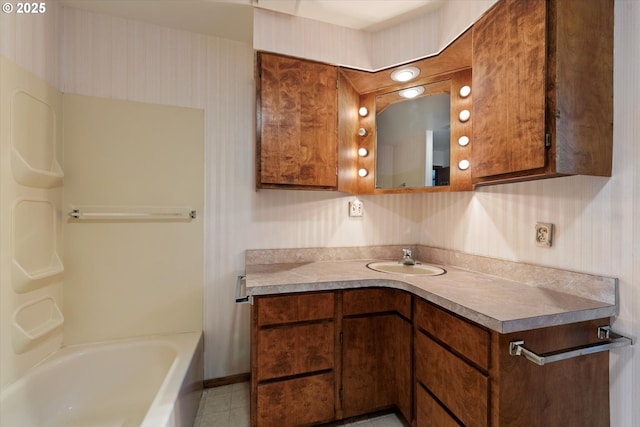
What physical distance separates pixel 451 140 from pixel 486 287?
2.88ft

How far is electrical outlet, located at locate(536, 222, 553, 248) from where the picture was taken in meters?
1.30

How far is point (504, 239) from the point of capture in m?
1.54

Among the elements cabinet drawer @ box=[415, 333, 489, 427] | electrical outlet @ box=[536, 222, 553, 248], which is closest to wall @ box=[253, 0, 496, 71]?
electrical outlet @ box=[536, 222, 553, 248]

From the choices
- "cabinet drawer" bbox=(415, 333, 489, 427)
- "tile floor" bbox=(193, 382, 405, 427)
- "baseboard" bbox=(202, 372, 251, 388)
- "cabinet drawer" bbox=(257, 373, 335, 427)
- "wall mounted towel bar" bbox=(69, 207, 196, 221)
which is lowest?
"tile floor" bbox=(193, 382, 405, 427)

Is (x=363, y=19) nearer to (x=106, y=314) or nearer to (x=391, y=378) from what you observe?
(x=391, y=378)

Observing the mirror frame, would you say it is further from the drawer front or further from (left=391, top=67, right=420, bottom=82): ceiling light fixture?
the drawer front

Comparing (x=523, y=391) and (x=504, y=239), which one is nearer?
(x=523, y=391)

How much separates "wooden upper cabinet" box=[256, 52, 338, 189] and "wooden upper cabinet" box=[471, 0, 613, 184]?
2.92ft

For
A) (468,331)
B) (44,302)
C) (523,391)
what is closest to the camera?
(523,391)

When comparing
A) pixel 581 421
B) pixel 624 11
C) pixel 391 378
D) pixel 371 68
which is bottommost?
pixel 391 378

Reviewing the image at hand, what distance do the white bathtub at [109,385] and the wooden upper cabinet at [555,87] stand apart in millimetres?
1837

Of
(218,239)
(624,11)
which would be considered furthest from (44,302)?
(624,11)

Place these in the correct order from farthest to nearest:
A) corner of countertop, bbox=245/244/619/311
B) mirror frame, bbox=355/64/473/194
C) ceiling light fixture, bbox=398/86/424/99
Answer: ceiling light fixture, bbox=398/86/424/99 < mirror frame, bbox=355/64/473/194 < corner of countertop, bbox=245/244/619/311

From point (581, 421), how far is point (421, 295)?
28.3 inches
